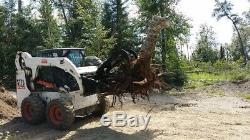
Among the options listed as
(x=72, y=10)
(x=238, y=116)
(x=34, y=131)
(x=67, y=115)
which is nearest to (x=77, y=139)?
(x=67, y=115)

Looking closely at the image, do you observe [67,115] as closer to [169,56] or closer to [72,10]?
[169,56]

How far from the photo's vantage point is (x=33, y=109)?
1114 centimetres

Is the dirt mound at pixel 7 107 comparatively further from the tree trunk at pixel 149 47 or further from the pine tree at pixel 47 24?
the pine tree at pixel 47 24

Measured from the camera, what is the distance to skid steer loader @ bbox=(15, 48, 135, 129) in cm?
1058

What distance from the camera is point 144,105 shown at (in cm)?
1480

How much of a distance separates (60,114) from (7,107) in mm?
3231

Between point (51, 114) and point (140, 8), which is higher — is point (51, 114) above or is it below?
below

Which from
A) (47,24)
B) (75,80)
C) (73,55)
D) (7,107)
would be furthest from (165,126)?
(47,24)

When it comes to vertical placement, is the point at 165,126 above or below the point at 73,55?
below

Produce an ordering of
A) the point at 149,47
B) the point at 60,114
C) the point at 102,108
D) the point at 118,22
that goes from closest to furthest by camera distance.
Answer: the point at 149,47, the point at 60,114, the point at 102,108, the point at 118,22

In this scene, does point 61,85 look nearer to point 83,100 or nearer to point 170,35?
point 83,100

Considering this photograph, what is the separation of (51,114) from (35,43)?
17.0 m

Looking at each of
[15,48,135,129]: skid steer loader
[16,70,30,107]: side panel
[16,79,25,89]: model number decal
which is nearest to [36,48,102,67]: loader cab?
[15,48,135,129]: skid steer loader

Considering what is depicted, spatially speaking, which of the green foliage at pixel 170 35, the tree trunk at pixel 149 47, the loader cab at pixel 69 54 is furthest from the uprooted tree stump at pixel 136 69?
the green foliage at pixel 170 35
